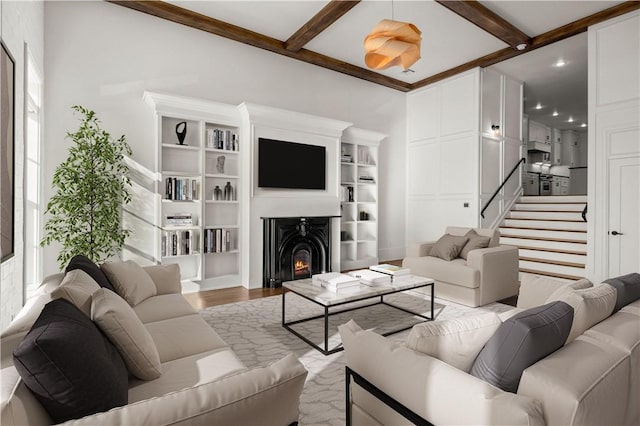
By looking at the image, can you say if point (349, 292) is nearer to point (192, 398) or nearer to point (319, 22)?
point (192, 398)

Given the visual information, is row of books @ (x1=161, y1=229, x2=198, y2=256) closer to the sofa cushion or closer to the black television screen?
the black television screen

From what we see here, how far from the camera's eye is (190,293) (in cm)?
443

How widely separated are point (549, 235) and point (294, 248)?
4.34 m

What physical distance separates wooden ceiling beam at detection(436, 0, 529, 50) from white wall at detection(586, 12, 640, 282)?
90 cm

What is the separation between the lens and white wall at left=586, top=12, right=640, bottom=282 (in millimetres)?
4328

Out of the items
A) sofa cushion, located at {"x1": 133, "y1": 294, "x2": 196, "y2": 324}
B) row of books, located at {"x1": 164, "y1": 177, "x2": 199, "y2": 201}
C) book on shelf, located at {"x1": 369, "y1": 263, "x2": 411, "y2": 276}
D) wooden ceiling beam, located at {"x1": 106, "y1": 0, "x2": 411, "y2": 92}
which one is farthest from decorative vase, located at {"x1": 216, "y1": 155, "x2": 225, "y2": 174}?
book on shelf, located at {"x1": 369, "y1": 263, "x2": 411, "y2": 276}

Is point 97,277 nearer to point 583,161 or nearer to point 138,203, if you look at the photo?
point 138,203

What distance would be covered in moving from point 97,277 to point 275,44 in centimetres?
426

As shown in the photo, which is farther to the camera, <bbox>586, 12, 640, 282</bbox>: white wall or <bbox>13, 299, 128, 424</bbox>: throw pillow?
<bbox>586, 12, 640, 282</bbox>: white wall

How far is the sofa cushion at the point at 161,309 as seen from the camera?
2.29m

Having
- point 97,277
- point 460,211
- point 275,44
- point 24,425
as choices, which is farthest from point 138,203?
point 460,211

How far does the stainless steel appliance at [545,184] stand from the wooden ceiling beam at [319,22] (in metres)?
8.41

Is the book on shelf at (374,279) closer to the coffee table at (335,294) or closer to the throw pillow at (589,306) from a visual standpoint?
the coffee table at (335,294)

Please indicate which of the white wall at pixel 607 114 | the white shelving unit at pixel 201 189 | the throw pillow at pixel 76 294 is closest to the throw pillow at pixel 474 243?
the white wall at pixel 607 114
